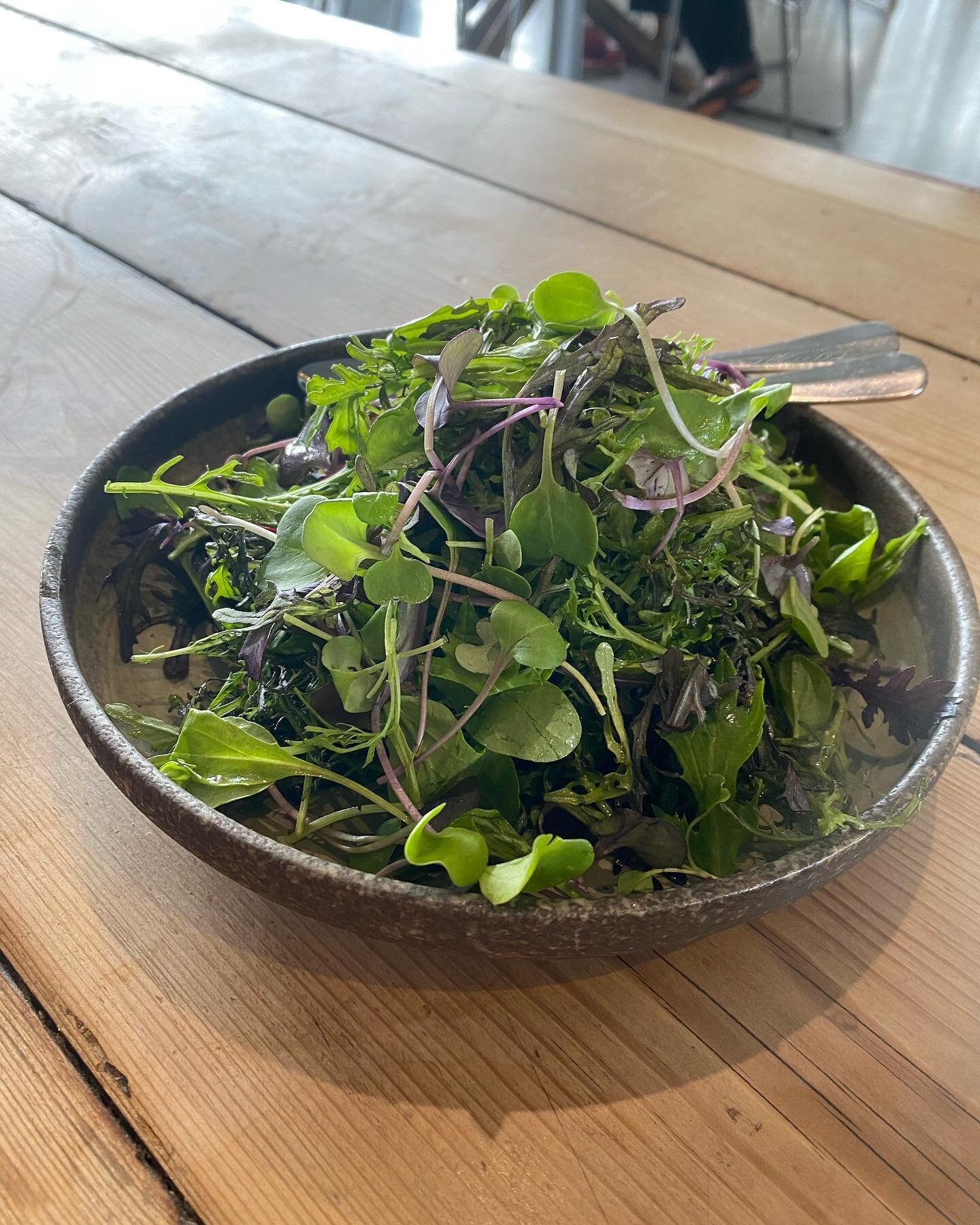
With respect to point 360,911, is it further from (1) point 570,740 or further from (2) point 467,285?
(2) point 467,285

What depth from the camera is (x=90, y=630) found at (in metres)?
0.57

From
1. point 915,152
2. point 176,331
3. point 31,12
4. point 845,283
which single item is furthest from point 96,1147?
point 915,152

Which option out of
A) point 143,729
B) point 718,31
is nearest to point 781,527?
point 143,729

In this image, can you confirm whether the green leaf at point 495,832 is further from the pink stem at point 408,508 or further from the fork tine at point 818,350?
the fork tine at point 818,350

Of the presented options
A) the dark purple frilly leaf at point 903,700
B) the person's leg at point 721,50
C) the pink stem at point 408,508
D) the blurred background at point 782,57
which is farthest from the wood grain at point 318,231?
the person's leg at point 721,50

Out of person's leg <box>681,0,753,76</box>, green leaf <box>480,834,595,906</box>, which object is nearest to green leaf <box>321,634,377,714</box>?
green leaf <box>480,834,595,906</box>

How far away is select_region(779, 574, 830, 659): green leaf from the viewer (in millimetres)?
532

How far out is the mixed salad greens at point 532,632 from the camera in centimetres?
46

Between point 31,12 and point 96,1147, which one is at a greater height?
point 31,12

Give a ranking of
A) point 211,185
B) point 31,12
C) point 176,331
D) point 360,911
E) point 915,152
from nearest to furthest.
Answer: point 360,911 < point 176,331 < point 211,185 < point 31,12 < point 915,152

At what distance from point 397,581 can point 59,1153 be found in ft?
0.96

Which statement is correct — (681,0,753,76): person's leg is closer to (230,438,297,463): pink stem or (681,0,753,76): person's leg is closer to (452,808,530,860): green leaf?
(230,438,297,463): pink stem

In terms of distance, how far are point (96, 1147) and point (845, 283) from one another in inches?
42.1

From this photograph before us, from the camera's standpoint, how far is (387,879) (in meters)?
0.39
